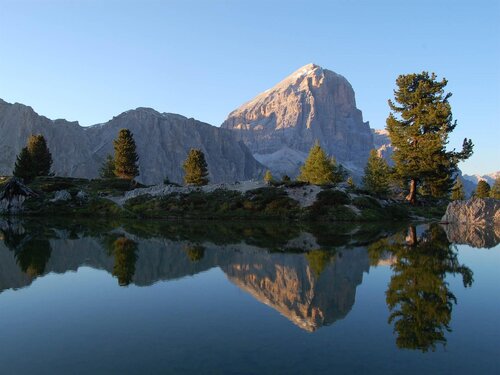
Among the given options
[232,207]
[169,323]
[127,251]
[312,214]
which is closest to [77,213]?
[232,207]

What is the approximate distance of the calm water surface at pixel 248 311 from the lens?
743cm

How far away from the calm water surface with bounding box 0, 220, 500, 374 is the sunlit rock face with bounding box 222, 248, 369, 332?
2.1 inches

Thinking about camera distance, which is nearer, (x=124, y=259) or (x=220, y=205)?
(x=124, y=259)

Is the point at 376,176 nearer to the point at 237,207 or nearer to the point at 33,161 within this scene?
the point at 237,207

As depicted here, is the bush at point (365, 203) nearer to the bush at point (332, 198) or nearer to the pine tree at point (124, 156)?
the bush at point (332, 198)

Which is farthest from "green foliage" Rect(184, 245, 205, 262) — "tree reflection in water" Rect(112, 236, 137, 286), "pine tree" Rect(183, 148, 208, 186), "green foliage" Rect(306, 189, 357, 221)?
"pine tree" Rect(183, 148, 208, 186)

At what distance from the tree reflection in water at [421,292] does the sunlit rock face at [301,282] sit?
130 cm

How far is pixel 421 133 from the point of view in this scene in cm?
5706

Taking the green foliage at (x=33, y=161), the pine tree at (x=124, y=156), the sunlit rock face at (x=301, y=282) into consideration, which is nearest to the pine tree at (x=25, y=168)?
the green foliage at (x=33, y=161)

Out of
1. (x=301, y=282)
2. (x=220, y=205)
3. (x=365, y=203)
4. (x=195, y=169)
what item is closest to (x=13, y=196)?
(x=220, y=205)

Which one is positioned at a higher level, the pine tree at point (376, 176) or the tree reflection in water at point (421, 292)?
the pine tree at point (376, 176)

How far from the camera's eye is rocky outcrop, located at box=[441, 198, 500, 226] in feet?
147

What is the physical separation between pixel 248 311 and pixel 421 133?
5327cm

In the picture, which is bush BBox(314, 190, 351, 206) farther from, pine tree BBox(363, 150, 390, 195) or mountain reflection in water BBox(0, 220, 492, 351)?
pine tree BBox(363, 150, 390, 195)
